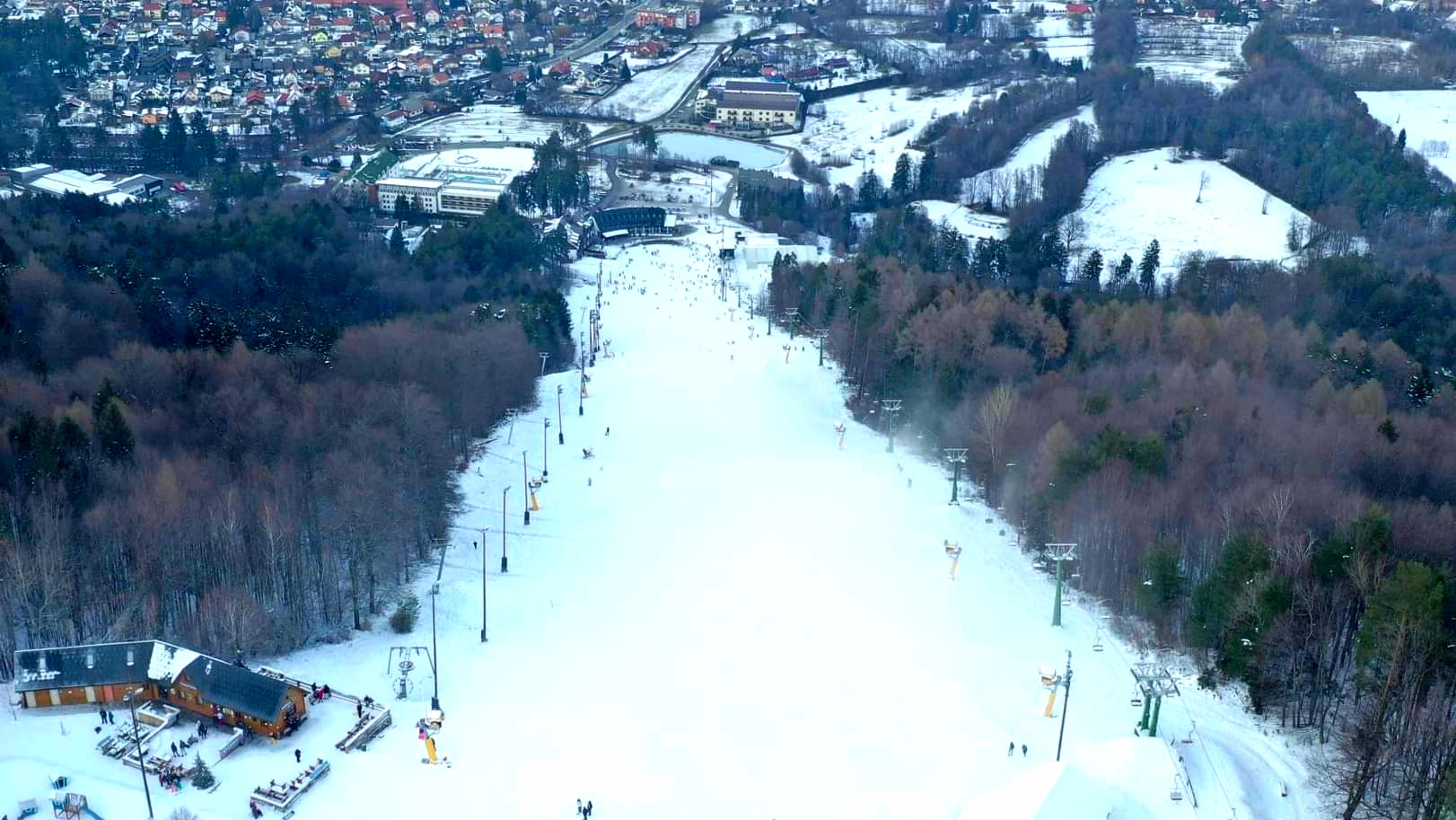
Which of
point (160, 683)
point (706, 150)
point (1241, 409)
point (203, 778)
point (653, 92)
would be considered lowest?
point (203, 778)

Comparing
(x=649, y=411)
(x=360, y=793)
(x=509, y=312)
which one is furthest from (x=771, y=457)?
(x=360, y=793)

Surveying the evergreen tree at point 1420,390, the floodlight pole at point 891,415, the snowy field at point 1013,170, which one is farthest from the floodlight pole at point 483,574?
the snowy field at point 1013,170

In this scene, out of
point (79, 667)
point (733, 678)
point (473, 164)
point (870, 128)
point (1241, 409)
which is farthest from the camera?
point (870, 128)

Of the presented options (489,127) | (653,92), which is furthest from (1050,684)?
(653,92)

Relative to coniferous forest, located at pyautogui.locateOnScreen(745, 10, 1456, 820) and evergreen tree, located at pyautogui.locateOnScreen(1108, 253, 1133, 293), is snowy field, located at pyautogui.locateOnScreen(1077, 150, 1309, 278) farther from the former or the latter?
evergreen tree, located at pyautogui.locateOnScreen(1108, 253, 1133, 293)

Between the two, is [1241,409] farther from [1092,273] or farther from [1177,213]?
[1177,213]

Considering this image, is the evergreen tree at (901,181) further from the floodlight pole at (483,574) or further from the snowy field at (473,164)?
the floodlight pole at (483,574)

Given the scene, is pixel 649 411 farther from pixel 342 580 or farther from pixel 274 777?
pixel 274 777
